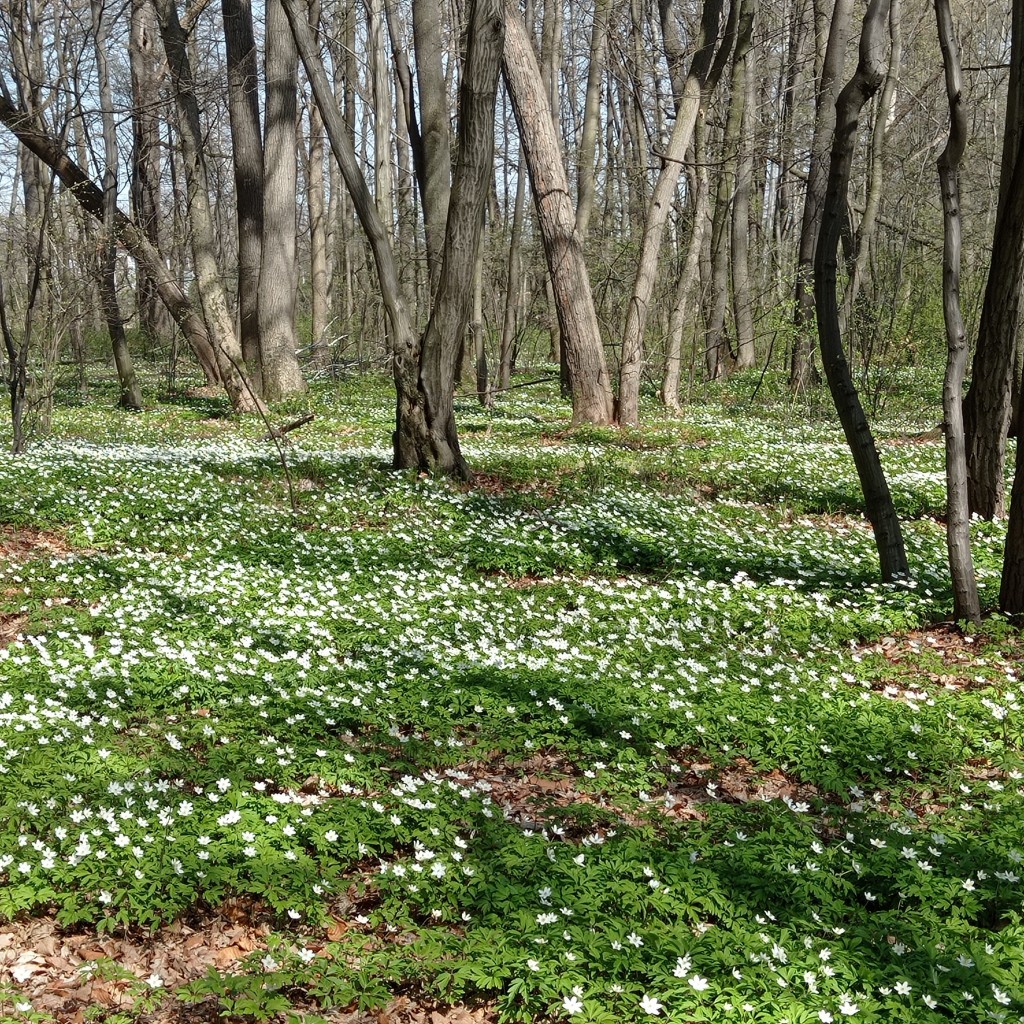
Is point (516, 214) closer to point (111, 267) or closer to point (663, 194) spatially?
point (663, 194)

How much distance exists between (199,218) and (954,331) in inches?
616

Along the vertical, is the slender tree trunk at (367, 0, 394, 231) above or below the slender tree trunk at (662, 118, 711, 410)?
above

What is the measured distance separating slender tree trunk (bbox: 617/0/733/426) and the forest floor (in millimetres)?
5674

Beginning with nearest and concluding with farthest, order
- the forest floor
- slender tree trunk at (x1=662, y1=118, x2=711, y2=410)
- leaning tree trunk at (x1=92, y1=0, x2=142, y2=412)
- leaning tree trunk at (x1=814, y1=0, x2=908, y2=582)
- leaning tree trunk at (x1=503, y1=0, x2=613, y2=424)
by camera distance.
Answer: the forest floor < leaning tree trunk at (x1=814, y1=0, x2=908, y2=582) < leaning tree trunk at (x1=503, y1=0, x2=613, y2=424) < slender tree trunk at (x1=662, y1=118, x2=711, y2=410) < leaning tree trunk at (x1=92, y1=0, x2=142, y2=412)

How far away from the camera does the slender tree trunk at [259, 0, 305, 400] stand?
18.8m

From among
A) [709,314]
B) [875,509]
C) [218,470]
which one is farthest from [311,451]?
[709,314]

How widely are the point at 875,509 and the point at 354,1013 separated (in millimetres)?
6017

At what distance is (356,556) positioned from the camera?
27.0 feet

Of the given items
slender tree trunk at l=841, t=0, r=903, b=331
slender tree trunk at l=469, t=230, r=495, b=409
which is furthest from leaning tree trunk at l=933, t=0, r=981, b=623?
slender tree trunk at l=469, t=230, r=495, b=409

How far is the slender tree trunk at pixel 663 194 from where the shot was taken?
1432cm

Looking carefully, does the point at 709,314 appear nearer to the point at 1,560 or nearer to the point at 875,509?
the point at 875,509

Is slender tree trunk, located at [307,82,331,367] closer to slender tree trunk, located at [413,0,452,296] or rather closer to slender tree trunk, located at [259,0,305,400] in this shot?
slender tree trunk, located at [259,0,305,400]

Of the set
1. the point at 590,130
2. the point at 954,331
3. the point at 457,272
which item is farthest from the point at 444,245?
the point at 590,130

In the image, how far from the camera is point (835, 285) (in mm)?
6824
